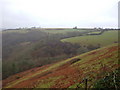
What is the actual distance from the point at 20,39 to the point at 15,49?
62.0ft

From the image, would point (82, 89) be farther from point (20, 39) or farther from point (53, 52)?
point (20, 39)

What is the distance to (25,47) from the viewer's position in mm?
64875

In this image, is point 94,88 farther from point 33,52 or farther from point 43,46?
point 43,46

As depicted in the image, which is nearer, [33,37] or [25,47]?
[25,47]

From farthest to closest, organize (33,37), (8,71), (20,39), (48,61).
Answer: (33,37) → (20,39) → (48,61) → (8,71)

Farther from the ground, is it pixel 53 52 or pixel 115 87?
pixel 115 87

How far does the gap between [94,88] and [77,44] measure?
5470 centimetres

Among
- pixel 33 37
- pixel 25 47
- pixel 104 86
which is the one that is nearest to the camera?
pixel 104 86

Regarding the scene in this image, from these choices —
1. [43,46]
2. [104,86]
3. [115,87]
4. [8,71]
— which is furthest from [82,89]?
[43,46]

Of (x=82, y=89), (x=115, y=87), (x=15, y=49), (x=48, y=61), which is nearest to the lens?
(x=115, y=87)

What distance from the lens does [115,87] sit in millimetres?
6648

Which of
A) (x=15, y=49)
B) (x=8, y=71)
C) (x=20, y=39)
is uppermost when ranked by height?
(x=20, y=39)

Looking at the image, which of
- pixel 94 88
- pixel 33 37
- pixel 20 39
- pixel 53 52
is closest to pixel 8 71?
pixel 53 52

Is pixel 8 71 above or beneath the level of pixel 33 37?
beneath
